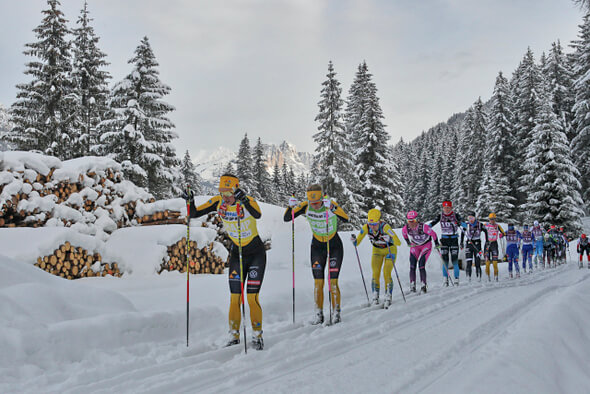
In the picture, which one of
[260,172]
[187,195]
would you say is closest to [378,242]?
[187,195]

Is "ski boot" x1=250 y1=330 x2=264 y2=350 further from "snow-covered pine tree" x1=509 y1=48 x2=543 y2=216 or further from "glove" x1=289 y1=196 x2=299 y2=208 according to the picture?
"snow-covered pine tree" x1=509 y1=48 x2=543 y2=216

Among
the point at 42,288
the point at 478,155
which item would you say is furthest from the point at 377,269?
the point at 478,155

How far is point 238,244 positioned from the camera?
546 centimetres

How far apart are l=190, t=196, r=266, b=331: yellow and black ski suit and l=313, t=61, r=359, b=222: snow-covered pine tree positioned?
19.8 metres

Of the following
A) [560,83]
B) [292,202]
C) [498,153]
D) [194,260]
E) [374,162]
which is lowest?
[194,260]

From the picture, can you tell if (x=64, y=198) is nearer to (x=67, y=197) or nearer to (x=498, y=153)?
(x=67, y=197)

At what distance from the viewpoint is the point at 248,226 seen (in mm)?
5547

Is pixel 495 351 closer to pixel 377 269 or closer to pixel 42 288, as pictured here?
pixel 377 269

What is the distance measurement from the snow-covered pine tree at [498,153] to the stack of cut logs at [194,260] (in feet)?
101

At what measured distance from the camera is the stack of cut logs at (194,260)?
400 inches

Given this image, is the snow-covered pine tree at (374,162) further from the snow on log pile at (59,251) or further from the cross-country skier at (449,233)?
the snow on log pile at (59,251)

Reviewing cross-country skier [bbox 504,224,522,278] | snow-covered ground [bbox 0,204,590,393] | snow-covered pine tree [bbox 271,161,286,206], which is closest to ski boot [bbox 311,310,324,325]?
snow-covered ground [bbox 0,204,590,393]

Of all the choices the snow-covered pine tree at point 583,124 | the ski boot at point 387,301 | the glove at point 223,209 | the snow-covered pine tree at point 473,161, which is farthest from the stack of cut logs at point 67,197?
the snow-covered pine tree at point 473,161

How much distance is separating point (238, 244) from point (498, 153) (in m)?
37.5
